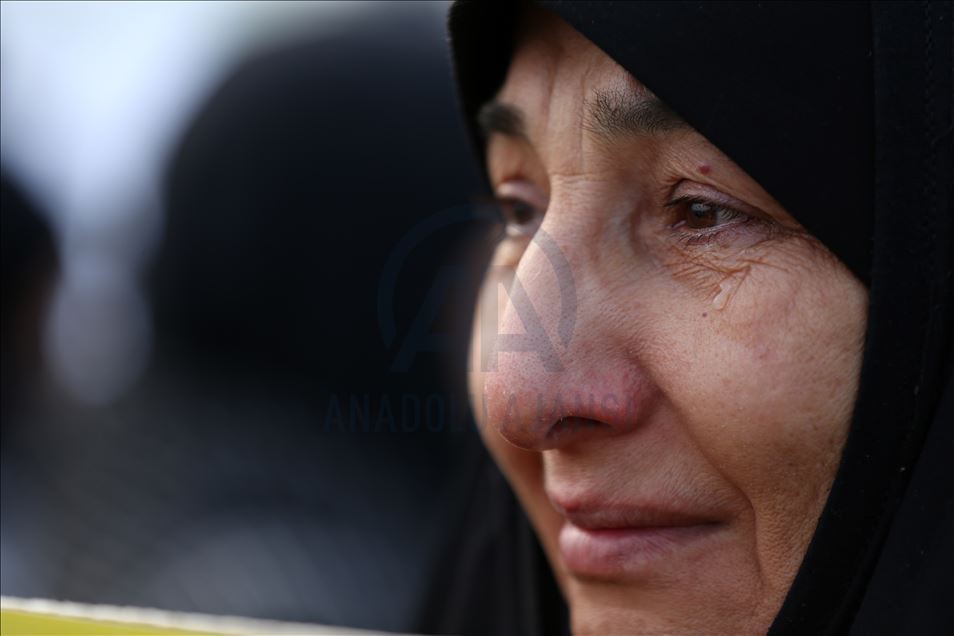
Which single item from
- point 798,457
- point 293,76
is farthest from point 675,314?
point 293,76

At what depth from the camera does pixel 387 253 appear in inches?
123

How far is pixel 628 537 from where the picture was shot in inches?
48.1

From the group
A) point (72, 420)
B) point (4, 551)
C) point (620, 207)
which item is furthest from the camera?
point (72, 420)

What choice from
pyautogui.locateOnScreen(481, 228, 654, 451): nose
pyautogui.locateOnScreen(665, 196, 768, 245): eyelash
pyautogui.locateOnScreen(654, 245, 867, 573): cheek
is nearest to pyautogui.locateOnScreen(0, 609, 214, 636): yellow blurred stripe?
pyautogui.locateOnScreen(481, 228, 654, 451): nose

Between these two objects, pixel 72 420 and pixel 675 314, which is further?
pixel 72 420

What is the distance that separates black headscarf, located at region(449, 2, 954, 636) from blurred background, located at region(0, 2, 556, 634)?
→ 1.57 metres

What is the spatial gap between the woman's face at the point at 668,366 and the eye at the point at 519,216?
0.21 m

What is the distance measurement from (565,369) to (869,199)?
375mm

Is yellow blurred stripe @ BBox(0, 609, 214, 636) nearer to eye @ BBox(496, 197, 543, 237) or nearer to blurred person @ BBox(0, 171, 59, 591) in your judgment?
eye @ BBox(496, 197, 543, 237)

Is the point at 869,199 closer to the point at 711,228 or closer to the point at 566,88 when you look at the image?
the point at 711,228

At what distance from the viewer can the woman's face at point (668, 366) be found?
1.08m

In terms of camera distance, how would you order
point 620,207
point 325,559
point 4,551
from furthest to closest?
point 325,559
point 4,551
point 620,207

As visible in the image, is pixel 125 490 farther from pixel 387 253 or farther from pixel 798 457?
pixel 798 457

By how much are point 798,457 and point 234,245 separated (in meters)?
2.34
